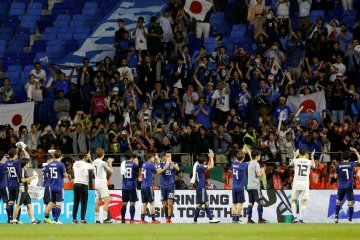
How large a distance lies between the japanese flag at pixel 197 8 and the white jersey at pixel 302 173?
11.2m

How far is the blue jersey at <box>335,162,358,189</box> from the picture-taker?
35.8 m

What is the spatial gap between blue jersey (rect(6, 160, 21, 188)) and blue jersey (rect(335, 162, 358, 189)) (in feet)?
31.6

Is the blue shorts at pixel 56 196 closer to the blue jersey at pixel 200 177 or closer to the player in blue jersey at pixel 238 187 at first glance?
the blue jersey at pixel 200 177

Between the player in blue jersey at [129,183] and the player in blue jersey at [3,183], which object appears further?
the player in blue jersey at [129,183]

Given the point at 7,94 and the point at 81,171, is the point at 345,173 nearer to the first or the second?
the point at 81,171

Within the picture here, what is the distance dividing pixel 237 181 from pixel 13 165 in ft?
22.2

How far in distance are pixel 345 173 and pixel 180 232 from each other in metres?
7.59

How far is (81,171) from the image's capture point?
118 ft

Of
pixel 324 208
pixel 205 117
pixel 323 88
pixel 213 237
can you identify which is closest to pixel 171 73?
pixel 205 117

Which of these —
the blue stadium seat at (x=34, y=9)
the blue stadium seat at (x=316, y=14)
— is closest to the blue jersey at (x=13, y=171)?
the blue stadium seat at (x=316, y=14)

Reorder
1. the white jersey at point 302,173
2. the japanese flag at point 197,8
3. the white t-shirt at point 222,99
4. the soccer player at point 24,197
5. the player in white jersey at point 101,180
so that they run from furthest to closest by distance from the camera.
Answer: the japanese flag at point 197,8 → the white t-shirt at point 222,99 → the player in white jersey at point 101,180 → the soccer player at point 24,197 → the white jersey at point 302,173

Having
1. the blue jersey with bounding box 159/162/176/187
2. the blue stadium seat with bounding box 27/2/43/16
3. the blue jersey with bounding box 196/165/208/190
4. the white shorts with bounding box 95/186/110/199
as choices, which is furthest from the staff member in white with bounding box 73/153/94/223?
the blue stadium seat with bounding box 27/2/43/16

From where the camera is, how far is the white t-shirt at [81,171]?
35844mm

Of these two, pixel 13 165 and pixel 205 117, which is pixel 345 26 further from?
pixel 13 165
